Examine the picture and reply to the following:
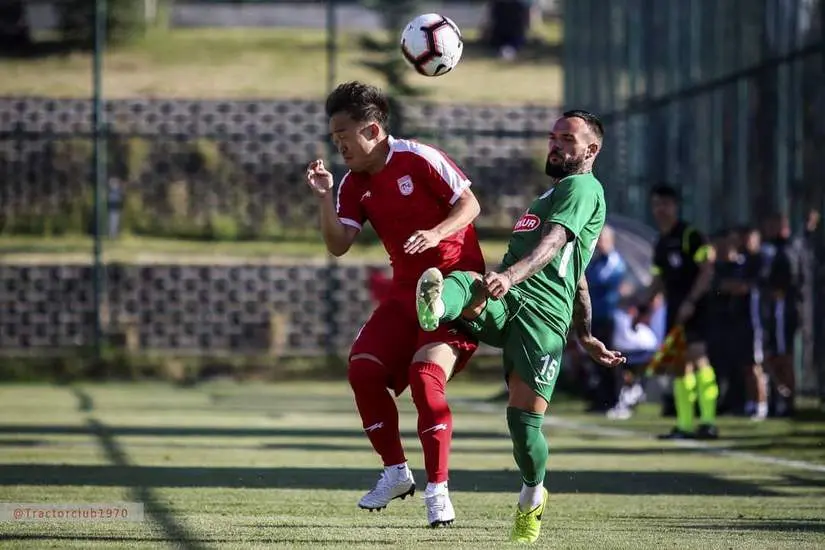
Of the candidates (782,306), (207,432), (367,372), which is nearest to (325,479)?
(367,372)

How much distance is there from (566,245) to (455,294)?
2.17ft

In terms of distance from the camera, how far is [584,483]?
9812 millimetres

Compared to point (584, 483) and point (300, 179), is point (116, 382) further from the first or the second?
point (584, 483)

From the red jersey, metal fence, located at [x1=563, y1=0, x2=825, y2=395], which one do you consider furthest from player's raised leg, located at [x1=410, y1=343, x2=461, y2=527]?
metal fence, located at [x1=563, y1=0, x2=825, y2=395]

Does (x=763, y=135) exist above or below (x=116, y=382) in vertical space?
above

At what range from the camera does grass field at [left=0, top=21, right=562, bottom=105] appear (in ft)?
124

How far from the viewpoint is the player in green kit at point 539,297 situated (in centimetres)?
689

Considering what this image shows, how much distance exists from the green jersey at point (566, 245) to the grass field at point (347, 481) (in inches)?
40.4

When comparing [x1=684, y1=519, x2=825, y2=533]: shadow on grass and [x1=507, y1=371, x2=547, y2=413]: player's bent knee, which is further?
[x1=684, y1=519, x2=825, y2=533]: shadow on grass

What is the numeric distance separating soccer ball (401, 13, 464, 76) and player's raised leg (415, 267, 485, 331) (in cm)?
173

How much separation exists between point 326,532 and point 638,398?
35.8ft

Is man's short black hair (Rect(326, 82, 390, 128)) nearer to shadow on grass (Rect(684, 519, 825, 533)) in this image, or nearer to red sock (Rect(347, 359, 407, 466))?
red sock (Rect(347, 359, 407, 466))

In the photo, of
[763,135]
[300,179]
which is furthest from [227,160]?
[763,135]

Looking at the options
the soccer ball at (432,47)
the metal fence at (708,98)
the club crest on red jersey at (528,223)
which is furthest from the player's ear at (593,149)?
the metal fence at (708,98)
